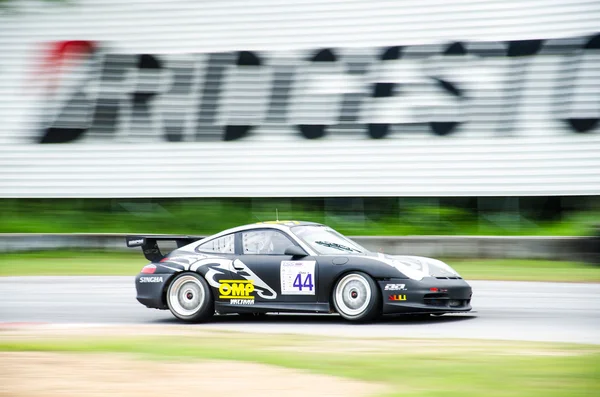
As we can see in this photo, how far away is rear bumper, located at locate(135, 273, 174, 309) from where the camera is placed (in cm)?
1074

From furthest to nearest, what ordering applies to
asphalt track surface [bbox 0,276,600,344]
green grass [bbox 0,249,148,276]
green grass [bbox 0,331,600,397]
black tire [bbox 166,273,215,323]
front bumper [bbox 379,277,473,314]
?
green grass [bbox 0,249,148,276] → black tire [bbox 166,273,215,323] → front bumper [bbox 379,277,473,314] → asphalt track surface [bbox 0,276,600,344] → green grass [bbox 0,331,600,397]

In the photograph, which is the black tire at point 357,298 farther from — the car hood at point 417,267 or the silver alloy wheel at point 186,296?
the silver alloy wheel at point 186,296

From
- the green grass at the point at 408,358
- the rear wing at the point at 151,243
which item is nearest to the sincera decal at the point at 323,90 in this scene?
the rear wing at the point at 151,243

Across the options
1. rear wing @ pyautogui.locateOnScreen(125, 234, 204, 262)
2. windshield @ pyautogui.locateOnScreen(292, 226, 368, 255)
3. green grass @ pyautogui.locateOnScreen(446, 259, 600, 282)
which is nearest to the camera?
windshield @ pyautogui.locateOnScreen(292, 226, 368, 255)

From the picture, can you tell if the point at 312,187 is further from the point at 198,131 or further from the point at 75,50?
the point at 75,50

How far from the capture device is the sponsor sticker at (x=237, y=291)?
34.0 ft

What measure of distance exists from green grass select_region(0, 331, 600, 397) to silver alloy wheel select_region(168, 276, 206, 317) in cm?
119

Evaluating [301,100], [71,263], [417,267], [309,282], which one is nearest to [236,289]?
[309,282]

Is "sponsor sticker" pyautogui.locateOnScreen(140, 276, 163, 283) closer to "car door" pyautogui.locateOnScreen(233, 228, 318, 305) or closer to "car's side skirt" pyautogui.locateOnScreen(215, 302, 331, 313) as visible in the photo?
"car's side skirt" pyautogui.locateOnScreen(215, 302, 331, 313)

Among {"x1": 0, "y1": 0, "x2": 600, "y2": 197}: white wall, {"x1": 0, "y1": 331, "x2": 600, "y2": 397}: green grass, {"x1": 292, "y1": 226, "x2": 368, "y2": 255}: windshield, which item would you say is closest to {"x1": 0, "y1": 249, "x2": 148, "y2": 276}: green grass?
{"x1": 0, "y1": 0, "x2": 600, "y2": 197}: white wall

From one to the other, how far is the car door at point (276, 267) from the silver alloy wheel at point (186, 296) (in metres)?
0.58

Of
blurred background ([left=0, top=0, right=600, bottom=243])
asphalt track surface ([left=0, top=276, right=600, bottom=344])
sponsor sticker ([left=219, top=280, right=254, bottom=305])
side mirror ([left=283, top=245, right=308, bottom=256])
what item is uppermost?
blurred background ([left=0, top=0, right=600, bottom=243])

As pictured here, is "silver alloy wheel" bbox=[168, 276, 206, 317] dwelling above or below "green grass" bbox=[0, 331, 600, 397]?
above

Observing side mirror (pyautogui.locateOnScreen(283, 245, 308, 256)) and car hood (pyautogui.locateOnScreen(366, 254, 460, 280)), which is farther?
side mirror (pyautogui.locateOnScreen(283, 245, 308, 256))
